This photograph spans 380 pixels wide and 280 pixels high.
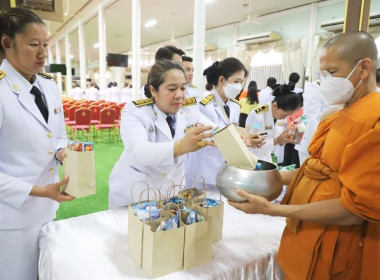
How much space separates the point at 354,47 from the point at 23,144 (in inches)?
47.0

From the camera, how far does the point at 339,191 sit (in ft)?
2.88

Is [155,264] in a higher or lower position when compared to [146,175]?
lower

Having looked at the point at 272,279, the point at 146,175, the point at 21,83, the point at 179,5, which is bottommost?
the point at 272,279

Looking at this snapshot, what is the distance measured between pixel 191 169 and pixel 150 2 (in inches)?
310

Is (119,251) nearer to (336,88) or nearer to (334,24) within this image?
(336,88)

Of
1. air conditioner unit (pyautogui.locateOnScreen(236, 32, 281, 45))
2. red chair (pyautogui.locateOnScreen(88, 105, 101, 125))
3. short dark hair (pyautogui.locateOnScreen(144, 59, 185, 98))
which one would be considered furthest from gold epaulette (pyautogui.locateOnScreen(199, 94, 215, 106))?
air conditioner unit (pyautogui.locateOnScreen(236, 32, 281, 45))

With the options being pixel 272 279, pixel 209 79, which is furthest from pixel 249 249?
pixel 209 79

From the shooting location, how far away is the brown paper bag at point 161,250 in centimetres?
87

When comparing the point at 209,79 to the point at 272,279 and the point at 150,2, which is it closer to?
the point at 272,279

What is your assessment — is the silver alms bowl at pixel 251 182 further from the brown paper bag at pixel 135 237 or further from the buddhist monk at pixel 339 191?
the brown paper bag at pixel 135 237

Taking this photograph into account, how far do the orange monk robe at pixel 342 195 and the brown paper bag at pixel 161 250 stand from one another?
1.24 ft

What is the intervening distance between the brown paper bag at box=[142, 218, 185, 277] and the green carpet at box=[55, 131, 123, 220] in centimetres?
217

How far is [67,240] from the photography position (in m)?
1.08

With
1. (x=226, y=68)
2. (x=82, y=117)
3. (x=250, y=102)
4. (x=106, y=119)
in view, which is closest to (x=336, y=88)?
(x=226, y=68)
